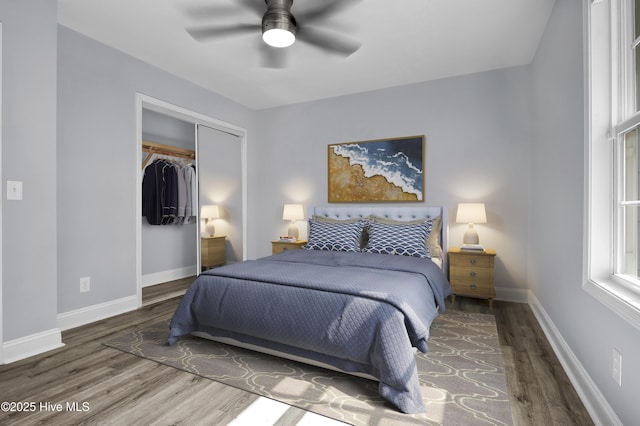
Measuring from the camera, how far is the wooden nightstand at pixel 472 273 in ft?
11.6

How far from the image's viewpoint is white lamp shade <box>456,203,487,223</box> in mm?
3588

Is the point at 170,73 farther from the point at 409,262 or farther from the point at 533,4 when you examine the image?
the point at 533,4

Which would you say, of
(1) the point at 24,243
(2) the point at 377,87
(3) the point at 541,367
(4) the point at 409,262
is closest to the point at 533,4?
(2) the point at 377,87

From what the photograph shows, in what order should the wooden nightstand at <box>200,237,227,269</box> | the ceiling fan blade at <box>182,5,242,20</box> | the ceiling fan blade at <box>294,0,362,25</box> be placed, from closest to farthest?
the ceiling fan blade at <box>294,0,362,25</box>
the ceiling fan blade at <box>182,5,242,20</box>
the wooden nightstand at <box>200,237,227,269</box>

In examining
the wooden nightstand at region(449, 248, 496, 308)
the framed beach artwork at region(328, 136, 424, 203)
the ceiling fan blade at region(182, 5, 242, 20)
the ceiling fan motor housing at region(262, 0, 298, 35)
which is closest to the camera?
the ceiling fan motor housing at region(262, 0, 298, 35)

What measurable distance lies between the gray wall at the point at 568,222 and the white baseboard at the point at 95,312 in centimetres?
383

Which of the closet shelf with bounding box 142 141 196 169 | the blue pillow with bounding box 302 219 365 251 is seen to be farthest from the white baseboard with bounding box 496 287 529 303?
the closet shelf with bounding box 142 141 196 169

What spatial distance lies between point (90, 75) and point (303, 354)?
317 centimetres

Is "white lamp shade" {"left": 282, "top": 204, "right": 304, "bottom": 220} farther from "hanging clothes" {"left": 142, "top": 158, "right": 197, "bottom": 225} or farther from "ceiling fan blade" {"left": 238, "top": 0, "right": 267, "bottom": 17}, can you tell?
"ceiling fan blade" {"left": 238, "top": 0, "right": 267, "bottom": 17}

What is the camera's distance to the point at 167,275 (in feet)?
16.3

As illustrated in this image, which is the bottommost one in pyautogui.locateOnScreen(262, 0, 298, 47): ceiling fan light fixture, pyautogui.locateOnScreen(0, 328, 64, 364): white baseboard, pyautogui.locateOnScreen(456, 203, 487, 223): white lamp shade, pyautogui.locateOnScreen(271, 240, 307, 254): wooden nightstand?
pyautogui.locateOnScreen(0, 328, 64, 364): white baseboard

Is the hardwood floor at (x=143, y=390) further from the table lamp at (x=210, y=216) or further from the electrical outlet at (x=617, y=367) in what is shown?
the table lamp at (x=210, y=216)

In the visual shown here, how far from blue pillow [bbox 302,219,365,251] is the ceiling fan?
1.91 meters

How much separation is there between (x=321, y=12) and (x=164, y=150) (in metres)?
3.44
